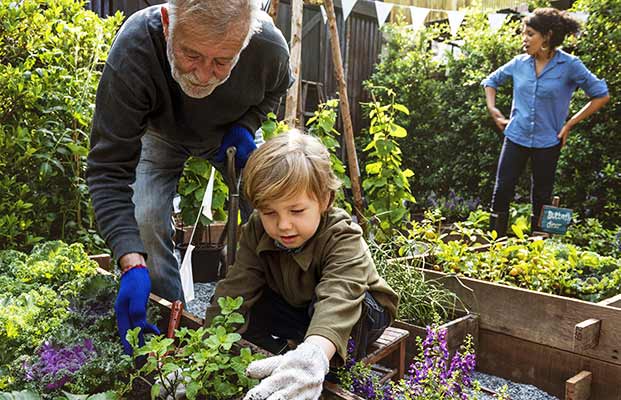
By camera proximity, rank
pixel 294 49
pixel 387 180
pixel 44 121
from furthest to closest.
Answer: pixel 387 180
pixel 294 49
pixel 44 121

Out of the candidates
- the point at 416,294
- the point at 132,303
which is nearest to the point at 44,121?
the point at 132,303

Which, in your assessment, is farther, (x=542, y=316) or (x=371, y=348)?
(x=542, y=316)

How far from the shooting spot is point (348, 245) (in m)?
1.59

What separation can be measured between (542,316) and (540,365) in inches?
8.3

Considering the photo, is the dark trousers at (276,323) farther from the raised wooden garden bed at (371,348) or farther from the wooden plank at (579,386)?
the wooden plank at (579,386)

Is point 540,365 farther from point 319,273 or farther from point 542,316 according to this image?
point 319,273

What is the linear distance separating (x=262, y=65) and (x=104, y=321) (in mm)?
1003

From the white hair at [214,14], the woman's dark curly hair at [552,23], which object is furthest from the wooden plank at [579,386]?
the woman's dark curly hair at [552,23]

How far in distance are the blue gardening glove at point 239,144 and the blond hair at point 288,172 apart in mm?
309

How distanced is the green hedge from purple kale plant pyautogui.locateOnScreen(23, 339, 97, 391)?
4.93 metres

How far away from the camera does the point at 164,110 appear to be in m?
1.95

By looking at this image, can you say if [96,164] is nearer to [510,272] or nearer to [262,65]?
[262,65]

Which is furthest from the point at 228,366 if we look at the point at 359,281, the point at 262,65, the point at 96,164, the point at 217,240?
the point at 217,240

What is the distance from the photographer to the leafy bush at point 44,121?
8.66ft
